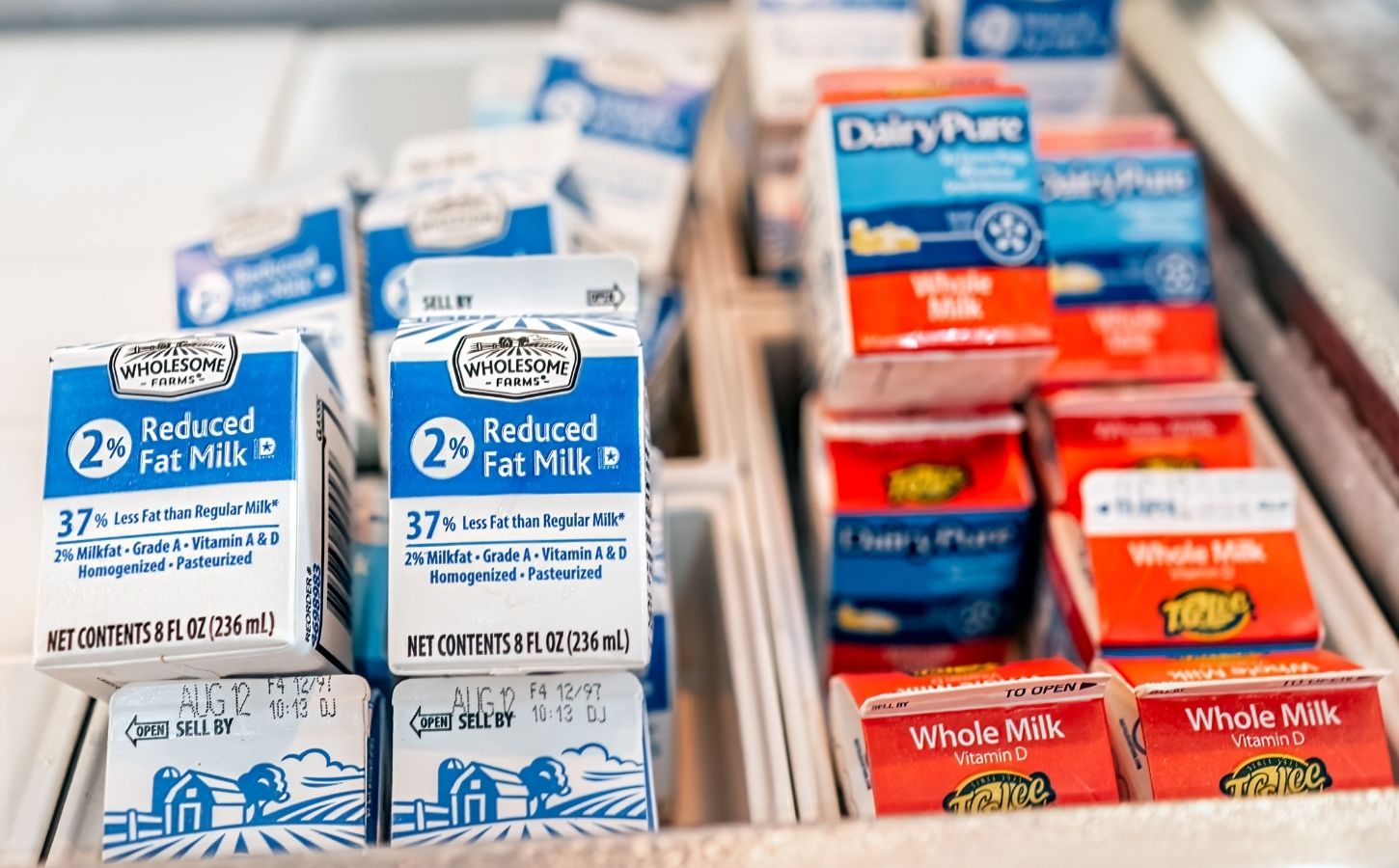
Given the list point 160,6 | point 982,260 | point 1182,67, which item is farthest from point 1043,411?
point 160,6

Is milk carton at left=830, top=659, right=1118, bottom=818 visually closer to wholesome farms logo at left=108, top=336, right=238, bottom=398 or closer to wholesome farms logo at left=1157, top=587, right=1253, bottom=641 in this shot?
wholesome farms logo at left=1157, top=587, right=1253, bottom=641

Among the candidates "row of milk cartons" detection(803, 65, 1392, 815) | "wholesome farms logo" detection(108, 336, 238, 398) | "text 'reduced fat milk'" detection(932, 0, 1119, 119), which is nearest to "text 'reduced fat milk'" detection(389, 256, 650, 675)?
"wholesome farms logo" detection(108, 336, 238, 398)

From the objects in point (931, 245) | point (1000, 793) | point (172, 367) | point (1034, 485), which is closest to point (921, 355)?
point (931, 245)

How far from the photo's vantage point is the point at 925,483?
952 millimetres

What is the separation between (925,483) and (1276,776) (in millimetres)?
358

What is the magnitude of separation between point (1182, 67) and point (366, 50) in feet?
3.67

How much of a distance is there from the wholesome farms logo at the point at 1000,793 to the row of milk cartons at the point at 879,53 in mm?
672

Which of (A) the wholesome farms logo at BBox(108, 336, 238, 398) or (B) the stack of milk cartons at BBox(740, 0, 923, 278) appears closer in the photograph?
(A) the wholesome farms logo at BBox(108, 336, 238, 398)

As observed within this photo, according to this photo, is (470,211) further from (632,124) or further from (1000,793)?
(1000,793)

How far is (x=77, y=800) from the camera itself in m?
0.76

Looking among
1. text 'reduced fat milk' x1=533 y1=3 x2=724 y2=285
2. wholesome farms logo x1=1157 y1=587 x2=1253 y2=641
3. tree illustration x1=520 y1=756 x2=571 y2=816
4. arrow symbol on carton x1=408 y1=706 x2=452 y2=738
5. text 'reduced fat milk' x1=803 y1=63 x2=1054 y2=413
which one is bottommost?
tree illustration x1=520 y1=756 x2=571 y2=816

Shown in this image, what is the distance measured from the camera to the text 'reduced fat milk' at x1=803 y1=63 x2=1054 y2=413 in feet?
2.86

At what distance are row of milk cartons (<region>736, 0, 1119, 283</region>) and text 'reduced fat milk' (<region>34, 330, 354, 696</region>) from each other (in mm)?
684

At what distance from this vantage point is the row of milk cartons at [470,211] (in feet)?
3.07
